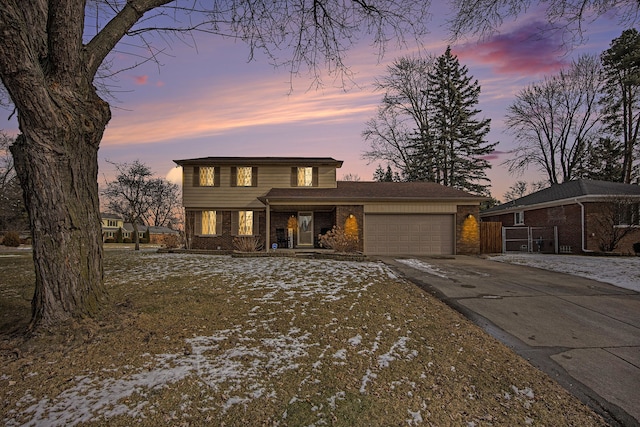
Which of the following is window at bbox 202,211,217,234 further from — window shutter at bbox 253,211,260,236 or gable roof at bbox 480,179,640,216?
gable roof at bbox 480,179,640,216

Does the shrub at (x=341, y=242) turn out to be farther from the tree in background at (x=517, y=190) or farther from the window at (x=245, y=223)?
the tree in background at (x=517, y=190)

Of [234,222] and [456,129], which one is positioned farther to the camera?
[456,129]

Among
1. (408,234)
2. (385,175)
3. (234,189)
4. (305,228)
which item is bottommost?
(408,234)

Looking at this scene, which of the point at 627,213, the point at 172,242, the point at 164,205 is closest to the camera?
the point at 627,213

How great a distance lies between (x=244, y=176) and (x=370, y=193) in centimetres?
680

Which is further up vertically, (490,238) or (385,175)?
(385,175)

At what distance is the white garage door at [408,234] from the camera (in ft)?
50.6

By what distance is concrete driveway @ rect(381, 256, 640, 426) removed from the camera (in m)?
3.05

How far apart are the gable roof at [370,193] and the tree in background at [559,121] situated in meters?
13.7

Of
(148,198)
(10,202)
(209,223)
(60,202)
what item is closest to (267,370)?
(60,202)

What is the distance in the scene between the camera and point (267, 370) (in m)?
3.12

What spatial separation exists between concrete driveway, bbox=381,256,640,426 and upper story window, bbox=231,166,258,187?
440 inches

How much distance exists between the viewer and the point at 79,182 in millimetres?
3838

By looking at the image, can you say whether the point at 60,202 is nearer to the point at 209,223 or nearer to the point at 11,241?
the point at 209,223
